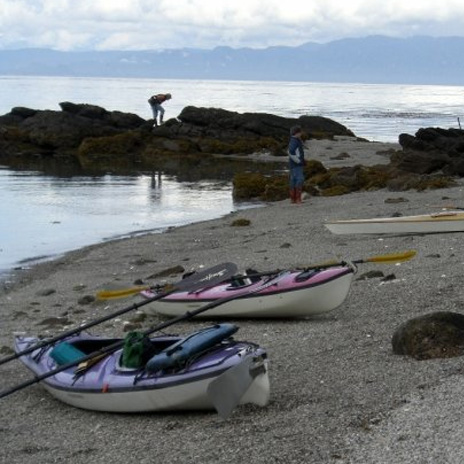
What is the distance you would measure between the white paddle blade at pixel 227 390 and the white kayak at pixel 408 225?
25.1ft

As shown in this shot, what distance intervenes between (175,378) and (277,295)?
8.45ft

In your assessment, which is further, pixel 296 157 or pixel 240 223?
pixel 296 157

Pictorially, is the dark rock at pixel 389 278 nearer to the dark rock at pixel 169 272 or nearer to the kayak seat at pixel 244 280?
the kayak seat at pixel 244 280

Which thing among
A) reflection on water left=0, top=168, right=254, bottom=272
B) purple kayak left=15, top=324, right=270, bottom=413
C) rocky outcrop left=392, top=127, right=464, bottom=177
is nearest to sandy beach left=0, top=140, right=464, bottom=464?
purple kayak left=15, top=324, right=270, bottom=413

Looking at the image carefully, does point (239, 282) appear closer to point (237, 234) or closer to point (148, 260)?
point (148, 260)

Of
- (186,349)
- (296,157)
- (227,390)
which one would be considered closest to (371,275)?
(186,349)

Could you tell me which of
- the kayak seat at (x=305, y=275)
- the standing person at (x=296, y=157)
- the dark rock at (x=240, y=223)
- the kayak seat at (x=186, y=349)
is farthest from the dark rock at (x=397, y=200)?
the kayak seat at (x=186, y=349)

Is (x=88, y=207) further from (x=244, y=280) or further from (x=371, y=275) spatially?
(x=244, y=280)

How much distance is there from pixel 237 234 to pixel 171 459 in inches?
448

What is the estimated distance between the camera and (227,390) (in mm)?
6285

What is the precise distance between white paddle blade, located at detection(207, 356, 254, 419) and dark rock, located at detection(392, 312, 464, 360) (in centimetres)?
157

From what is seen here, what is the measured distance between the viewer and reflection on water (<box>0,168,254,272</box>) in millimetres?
18562

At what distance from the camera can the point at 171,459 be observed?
593 cm

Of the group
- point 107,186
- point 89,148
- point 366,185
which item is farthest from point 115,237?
point 89,148
